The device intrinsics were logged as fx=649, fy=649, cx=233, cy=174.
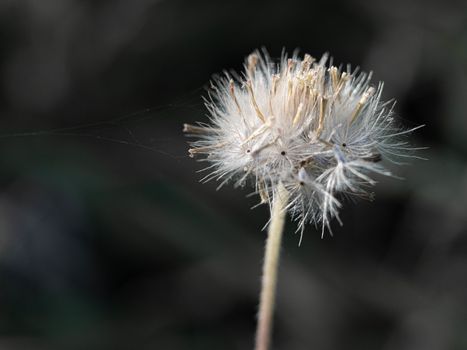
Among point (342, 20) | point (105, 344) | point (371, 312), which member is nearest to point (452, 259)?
point (371, 312)

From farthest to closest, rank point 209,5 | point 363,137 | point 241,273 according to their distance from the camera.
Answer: point 209,5 < point 241,273 < point 363,137

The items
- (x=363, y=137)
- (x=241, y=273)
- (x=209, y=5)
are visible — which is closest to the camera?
(x=363, y=137)

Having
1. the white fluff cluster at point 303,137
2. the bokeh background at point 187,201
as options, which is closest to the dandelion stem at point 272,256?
the white fluff cluster at point 303,137

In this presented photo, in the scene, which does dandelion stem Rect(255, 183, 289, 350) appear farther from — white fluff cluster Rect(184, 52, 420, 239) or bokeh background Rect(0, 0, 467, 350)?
bokeh background Rect(0, 0, 467, 350)

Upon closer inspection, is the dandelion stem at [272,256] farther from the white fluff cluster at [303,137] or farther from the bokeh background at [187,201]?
the bokeh background at [187,201]

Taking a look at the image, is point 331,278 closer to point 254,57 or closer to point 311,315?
point 311,315

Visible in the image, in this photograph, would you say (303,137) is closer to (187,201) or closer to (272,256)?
(272,256)

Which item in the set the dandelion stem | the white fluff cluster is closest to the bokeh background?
the white fluff cluster
